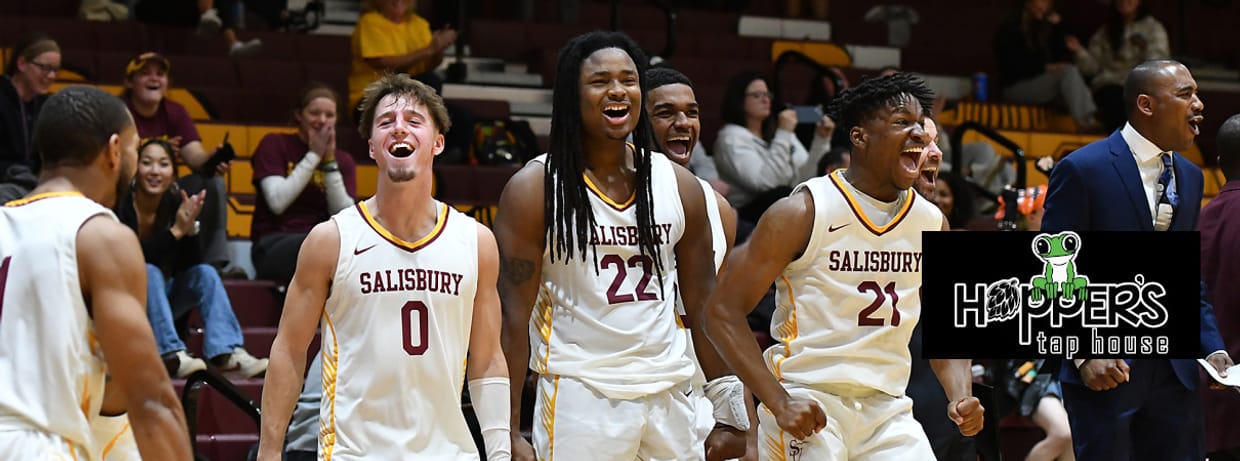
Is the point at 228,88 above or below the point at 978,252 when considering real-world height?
above

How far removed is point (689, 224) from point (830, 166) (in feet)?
12.9

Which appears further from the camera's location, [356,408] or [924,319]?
[924,319]

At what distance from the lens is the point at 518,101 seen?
39.1 ft

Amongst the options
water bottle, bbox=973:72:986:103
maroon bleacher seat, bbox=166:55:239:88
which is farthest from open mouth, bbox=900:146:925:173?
water bottle, bbox=973:72:986:103

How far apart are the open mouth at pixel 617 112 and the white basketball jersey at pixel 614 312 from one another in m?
0.21

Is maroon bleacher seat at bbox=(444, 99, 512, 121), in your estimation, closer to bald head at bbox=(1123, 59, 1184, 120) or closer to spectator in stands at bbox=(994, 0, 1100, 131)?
spectator in stands at bbox=(994, 0, 1100, 131)

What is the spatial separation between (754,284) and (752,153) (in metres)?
4.21

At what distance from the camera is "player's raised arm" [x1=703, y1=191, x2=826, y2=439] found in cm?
510

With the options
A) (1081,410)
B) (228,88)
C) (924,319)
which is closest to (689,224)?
(924,319)

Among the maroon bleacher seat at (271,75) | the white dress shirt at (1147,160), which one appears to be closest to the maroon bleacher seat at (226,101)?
the maroon bleacher seat at (271,75)

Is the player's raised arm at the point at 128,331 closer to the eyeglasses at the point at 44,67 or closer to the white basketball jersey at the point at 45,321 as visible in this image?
the white basketball jersey at the point at 45,321

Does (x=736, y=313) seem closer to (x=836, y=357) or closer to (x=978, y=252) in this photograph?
(x=836, y=357)

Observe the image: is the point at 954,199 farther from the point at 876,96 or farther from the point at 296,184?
the point at 876,96

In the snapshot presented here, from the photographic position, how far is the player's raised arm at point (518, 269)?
16.8 ft
